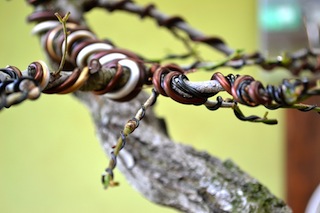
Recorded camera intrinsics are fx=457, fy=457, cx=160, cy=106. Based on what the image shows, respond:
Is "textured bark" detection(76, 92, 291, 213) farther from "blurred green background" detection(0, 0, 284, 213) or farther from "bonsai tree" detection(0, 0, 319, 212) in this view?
"blurred green background" detection(0, 0, 284, 213)

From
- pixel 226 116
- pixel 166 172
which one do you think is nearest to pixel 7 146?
pixel 226 116

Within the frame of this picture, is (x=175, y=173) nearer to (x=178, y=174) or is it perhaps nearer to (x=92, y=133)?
(x=178, y=174)

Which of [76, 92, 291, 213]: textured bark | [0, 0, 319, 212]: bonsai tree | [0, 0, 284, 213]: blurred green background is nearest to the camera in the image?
[0, 0, 319, 212]: bonsai tree

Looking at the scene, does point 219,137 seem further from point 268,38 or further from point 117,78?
point 117,78

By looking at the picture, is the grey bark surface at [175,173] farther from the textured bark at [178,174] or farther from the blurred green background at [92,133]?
Result: the blurred green background at [92,133]

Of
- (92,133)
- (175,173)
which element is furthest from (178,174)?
(92,133)

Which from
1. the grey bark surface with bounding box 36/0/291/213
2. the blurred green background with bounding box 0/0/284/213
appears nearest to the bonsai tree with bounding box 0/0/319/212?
the grey bark surface with bounding box 36/0/291/213

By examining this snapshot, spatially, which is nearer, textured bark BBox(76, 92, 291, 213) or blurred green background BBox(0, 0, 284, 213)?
textured bark BBox(76, 92, 291, 213)
